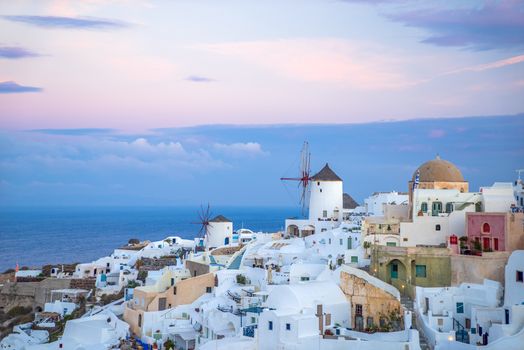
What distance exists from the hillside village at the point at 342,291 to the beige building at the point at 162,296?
59mm

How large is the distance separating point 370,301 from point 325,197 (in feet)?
52.0

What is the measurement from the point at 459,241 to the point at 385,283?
341cm

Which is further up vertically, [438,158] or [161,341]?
→ [438,158]

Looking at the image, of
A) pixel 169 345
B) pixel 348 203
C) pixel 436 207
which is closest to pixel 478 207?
pixel 436 207

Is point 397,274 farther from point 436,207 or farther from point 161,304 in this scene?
point 161,304

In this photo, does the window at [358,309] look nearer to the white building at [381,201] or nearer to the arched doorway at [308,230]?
the white building at [381,201]

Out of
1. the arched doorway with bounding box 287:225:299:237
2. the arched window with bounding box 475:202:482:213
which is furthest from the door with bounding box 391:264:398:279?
the arched doorway with bounding box 287:225:299:237

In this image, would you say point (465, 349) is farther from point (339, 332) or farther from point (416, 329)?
point (339, 332)

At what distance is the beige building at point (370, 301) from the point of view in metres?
25.1

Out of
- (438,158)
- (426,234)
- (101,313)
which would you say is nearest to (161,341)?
(101,313)

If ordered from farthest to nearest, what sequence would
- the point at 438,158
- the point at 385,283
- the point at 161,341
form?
the point at 438,158 < the point at 161,341 < the point at 385,283

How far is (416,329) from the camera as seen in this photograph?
78.6 feet

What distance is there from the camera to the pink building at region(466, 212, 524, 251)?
85.6ft

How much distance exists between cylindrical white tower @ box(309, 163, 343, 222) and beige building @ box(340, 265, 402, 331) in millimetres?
14780
